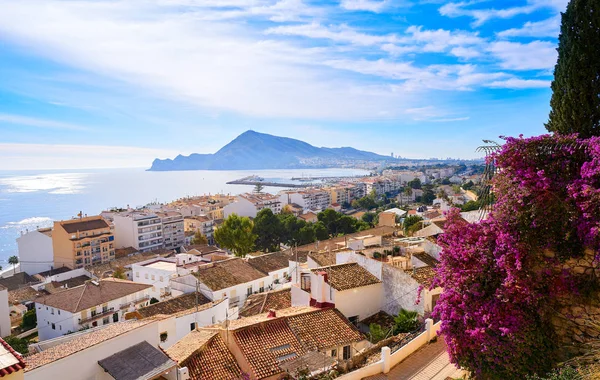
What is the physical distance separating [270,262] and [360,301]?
653 inches

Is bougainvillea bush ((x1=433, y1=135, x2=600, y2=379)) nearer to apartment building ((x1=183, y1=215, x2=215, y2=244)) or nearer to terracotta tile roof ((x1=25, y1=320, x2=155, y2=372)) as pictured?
terracotta tile roof ((x1=25, y1=320, x2=155, y2=372))

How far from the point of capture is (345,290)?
1282 centimetres

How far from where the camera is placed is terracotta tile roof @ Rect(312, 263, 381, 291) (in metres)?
13.0

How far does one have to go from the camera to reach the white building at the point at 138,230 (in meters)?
56.1

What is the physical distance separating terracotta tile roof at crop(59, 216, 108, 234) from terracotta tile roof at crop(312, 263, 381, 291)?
43.1 metres

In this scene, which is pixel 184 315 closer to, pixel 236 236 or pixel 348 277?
pixel 348 277

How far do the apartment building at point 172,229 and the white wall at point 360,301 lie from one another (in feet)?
165

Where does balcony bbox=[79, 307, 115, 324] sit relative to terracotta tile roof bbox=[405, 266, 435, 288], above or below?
below

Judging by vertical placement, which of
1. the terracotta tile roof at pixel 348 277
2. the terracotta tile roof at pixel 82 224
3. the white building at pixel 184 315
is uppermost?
the terracotta tile roof at pixel 348 277

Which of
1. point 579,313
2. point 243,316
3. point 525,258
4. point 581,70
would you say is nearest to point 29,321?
point 243,316

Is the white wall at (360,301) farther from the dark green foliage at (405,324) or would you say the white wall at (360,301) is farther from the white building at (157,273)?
the white building at (157,273)

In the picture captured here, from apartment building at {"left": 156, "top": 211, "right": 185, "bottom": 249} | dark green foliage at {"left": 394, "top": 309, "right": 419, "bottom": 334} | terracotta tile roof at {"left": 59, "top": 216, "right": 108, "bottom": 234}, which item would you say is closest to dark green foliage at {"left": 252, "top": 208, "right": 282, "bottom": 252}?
apartment building at {"left": 156, "top": 211, "right": 185, "bottom": 249}

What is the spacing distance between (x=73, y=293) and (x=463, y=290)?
27019 millimetres

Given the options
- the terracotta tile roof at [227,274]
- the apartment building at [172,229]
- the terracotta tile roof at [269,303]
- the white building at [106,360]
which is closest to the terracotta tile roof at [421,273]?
the terracotta tile roof at [269,303]
